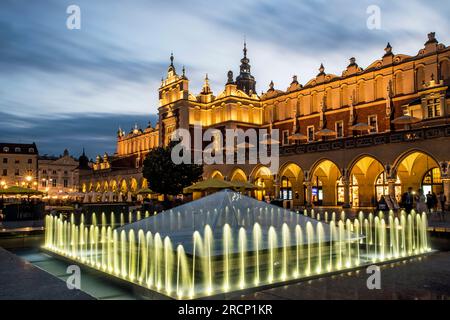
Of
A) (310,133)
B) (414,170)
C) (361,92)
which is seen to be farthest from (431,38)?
(310,133)

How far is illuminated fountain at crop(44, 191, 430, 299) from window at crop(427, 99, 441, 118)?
2042 centimetres

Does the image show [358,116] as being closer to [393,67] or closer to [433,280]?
[393,67]

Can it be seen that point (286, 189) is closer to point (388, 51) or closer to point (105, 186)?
point (388, 51)

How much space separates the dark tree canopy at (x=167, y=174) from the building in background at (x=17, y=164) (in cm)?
6095

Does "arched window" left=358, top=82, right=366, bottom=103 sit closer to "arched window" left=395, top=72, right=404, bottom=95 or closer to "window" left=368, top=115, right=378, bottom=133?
"window" left=368, top=115, right=378, bottom=133

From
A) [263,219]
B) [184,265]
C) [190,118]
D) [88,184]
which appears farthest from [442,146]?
[88,184]

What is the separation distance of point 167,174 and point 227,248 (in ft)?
82.0

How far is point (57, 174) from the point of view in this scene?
9938 cm

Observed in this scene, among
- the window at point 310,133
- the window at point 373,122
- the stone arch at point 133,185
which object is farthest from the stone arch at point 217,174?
the stone arch at point 133,185

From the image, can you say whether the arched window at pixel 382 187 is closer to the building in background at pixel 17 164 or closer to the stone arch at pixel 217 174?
the stone arch at pixel 217 174

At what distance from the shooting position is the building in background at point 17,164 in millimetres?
85625

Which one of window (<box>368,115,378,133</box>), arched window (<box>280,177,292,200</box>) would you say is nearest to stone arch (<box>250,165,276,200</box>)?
arched window (<box>280,177,292,200</box>)

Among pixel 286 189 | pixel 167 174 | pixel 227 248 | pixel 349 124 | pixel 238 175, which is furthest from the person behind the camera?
pixel 238 175

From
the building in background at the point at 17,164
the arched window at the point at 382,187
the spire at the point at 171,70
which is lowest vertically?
the arched window at the point at 382,187
